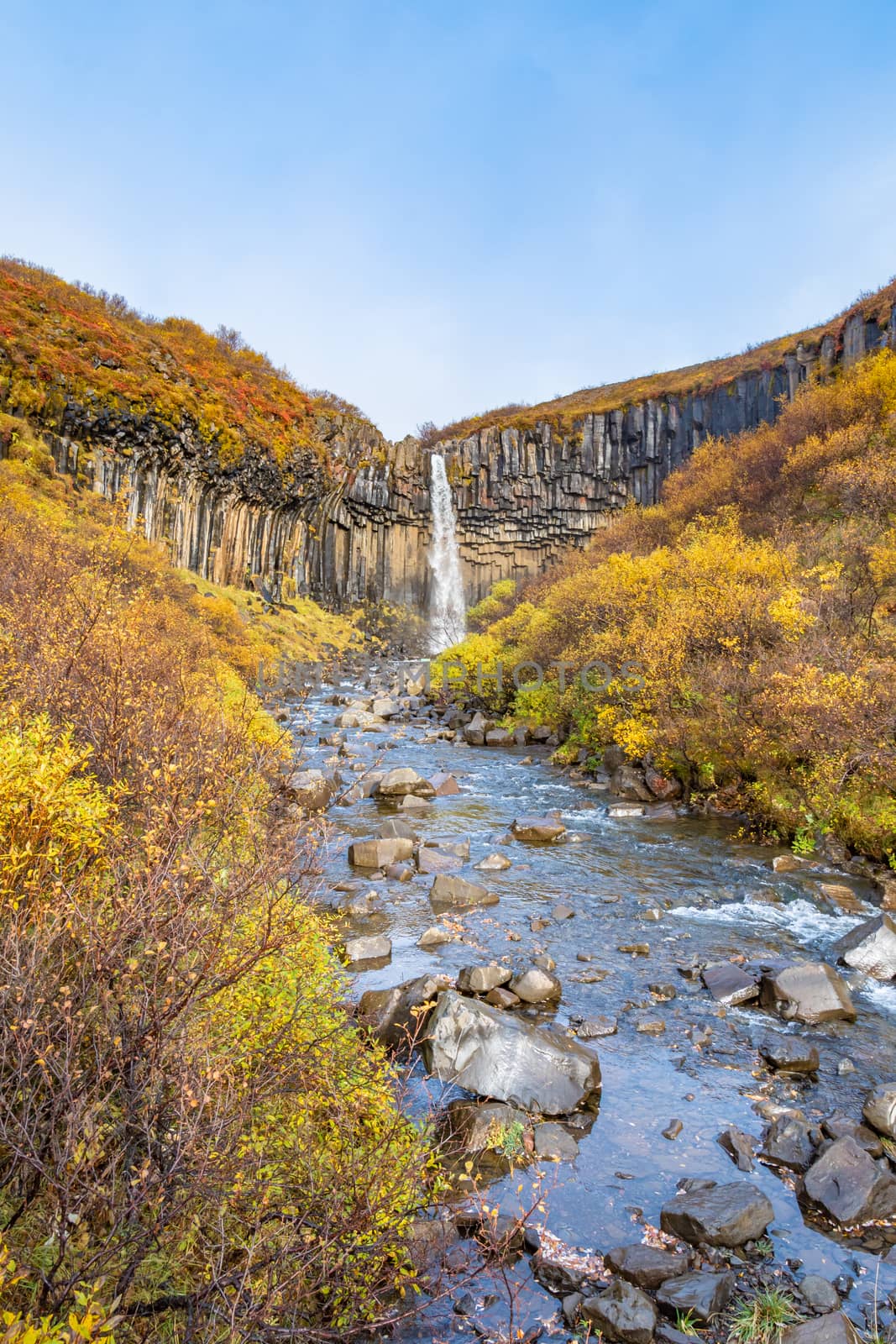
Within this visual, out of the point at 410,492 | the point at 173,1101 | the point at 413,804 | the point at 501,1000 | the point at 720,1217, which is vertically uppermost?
the point at 410,492

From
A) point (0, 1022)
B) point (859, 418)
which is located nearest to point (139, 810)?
point (0, 1022)

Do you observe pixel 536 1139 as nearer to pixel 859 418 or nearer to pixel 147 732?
pixel 147 732

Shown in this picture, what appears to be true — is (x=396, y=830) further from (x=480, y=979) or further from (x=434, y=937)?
(x=480, y=979)

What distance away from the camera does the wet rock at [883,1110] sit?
5948 millimetres

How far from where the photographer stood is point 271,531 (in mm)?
54625

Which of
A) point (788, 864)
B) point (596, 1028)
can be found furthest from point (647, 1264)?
point (788, 864)

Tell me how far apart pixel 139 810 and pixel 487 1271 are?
5065 mm

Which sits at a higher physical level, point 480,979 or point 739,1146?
point 480,979

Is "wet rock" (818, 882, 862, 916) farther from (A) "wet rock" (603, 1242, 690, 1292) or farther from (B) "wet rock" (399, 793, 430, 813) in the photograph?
(B) "wet rock" (399, 793, 430, 813)

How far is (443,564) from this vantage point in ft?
214

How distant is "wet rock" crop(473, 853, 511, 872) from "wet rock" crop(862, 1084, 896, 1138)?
729 cm

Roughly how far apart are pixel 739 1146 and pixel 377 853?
8048 mm

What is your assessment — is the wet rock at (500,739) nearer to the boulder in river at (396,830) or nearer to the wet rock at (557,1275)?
the boulder in river at (396,830)

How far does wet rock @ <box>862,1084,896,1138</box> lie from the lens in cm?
595
